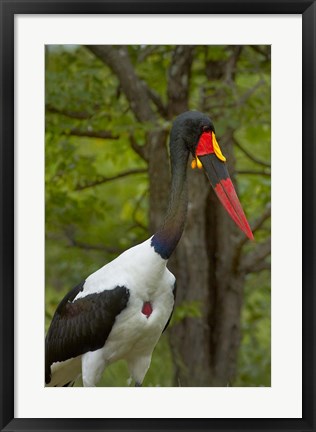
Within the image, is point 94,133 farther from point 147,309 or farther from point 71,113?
point 147,309

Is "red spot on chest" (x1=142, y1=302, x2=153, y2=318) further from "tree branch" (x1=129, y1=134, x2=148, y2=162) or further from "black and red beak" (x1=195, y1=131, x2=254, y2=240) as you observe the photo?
"tree branch" (x1=129, y1=134, x2=148, y2=162)

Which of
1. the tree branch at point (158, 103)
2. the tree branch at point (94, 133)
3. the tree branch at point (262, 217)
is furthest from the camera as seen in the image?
the tree branch at point (158, 103)

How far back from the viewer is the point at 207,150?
4945 millimetres

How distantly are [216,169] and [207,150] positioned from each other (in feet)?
0.35

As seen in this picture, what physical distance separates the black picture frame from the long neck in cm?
86

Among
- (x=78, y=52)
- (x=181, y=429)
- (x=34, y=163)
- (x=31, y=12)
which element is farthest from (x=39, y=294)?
(x=78, y=52)

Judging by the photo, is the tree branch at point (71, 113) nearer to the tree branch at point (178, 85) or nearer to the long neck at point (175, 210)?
the tree branch at point (178, 85)

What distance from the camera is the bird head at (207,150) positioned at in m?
4.92

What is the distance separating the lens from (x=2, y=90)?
425 centimetres

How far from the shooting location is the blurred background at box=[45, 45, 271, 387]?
7430 millimetres

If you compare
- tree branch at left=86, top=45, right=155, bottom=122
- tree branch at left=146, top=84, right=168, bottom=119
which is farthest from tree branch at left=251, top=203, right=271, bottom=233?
tree branch at left=146, top=84, right=168, bottom=119

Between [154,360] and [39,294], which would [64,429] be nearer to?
[39,294]

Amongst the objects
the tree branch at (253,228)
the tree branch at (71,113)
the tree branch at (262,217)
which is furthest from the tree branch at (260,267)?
the tree branch at (71,113)

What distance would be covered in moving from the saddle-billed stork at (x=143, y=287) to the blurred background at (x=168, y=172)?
2026 millimetres
